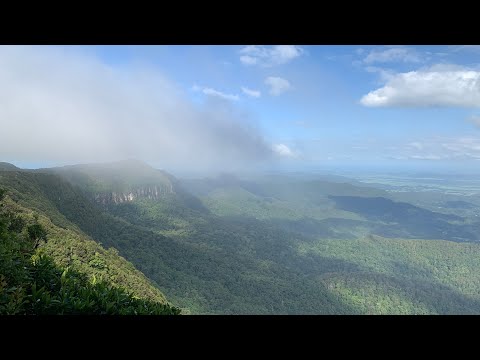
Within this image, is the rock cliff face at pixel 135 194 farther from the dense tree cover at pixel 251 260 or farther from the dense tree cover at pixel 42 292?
the dense tree cover at pixel 42 292

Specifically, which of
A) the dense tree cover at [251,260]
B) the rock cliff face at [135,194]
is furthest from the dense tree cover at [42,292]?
the rock cliff face at [135,194]

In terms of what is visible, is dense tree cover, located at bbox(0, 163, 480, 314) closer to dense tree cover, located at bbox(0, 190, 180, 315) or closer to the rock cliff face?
the rock cliff face

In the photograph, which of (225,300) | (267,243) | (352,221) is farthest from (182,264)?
(352,221)

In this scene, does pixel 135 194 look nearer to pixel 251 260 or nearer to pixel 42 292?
pixel 251 260

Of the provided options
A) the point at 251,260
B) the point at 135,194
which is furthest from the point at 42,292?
the point at 135,194

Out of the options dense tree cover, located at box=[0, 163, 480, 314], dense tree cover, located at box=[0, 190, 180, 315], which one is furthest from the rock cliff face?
dense tree cover, located at box=[0, 190, 180, 315]

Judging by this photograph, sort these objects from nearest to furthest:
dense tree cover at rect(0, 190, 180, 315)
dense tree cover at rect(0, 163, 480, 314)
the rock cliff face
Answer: dense tree cover at rect(0, 190, 180, 315), dense tree cover at rect(0, 163, 480, 314), the rock cliff face
